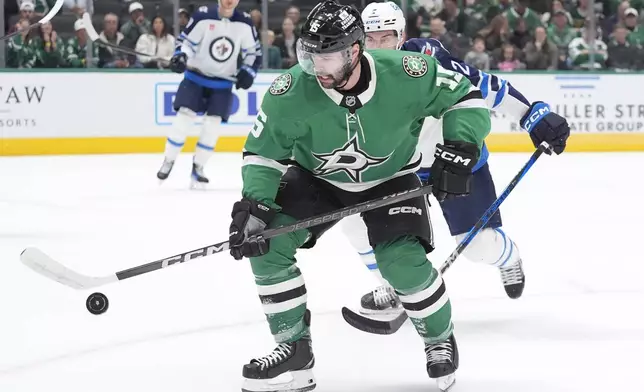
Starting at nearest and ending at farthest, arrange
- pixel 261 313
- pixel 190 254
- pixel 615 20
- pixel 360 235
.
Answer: pixel 190 254, pixel 360 235, pixel 261 313, pixel 615 20

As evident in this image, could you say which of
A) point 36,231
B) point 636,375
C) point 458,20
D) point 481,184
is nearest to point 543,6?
point 458,20

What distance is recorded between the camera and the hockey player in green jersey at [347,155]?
2.39m

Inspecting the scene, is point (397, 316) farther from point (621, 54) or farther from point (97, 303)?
point (621, 54)

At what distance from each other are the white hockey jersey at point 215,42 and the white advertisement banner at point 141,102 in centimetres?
163

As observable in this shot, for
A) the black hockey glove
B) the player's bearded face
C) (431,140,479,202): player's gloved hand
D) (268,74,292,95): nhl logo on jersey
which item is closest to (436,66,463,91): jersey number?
(431,140,479,202): player's gloved hand

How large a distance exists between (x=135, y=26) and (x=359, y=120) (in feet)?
21.7

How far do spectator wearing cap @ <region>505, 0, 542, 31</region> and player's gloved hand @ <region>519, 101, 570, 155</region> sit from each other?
671 centimetres

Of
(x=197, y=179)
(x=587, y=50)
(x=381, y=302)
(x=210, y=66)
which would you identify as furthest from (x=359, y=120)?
(x=587, y=50)

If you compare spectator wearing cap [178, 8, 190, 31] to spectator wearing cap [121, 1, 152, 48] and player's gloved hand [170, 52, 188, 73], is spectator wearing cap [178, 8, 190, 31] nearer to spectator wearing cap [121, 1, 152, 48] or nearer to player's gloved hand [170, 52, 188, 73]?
spectator wearing cap [121, 1, 152, 48]

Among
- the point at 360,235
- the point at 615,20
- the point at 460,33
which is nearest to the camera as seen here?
the point at 360,235

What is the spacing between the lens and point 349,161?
2504mm

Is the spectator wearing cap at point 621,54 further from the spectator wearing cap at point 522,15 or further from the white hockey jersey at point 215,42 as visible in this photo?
the white hockey jersey at point 215,42

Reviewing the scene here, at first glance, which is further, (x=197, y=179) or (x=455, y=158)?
(x=197, y=179)

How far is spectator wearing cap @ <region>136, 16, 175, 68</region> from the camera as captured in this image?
866cm
